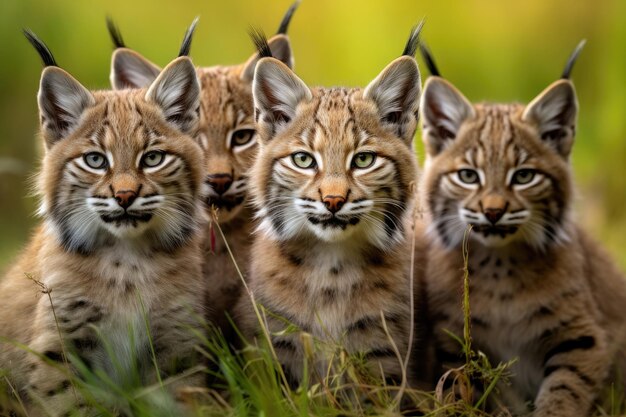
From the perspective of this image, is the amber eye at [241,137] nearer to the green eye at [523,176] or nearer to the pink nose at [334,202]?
the pink nose at [334,202]

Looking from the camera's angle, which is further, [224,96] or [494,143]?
[224,96]

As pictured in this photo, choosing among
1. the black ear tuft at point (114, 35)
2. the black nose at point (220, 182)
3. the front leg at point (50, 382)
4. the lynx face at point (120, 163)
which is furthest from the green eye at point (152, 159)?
the black ear tuft at point (114, 35)

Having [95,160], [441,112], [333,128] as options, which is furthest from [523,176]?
[95,160]

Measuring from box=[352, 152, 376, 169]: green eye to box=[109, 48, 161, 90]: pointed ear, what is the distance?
6.15ft

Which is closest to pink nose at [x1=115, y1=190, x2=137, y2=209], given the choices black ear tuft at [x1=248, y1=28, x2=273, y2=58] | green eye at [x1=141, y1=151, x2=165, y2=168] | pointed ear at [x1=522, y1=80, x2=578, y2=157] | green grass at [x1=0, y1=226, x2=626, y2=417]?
green eye at [x1=141, y1=151, x2=165, y2=168]

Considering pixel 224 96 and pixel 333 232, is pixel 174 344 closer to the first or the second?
pixel 333 232

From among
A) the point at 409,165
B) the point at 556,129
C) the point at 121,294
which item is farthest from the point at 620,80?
the point at 121,294

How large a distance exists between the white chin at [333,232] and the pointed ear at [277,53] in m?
1.74

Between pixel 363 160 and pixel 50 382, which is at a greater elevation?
pixel 363 160

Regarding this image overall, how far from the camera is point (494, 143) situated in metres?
6.10

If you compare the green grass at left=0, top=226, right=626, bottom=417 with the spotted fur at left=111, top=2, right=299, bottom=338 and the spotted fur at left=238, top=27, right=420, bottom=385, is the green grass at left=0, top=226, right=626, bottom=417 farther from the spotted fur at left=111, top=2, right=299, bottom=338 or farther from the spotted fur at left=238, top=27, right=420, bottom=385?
the spotted fur at left=111, top=2, right=299, bottom=338

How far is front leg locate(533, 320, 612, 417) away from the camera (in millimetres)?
5773

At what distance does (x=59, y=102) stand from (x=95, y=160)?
1.24ft

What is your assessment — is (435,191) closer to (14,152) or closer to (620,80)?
(620,80)
